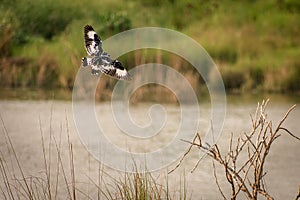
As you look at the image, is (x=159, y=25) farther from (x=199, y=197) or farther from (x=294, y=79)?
(x=199, y=197)

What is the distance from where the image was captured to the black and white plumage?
2.93 metres

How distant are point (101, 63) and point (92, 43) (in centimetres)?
24

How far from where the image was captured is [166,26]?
1780 cm

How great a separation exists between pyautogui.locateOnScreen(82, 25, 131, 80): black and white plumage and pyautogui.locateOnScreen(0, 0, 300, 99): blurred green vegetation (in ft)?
30.4

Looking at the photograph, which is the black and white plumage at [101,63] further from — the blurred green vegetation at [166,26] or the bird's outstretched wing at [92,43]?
the blurred green vegetation at [166,26]

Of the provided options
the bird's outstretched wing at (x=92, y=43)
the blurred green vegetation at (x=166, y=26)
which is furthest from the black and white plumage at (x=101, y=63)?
the blurred green vegetation at (x=166, y=26)

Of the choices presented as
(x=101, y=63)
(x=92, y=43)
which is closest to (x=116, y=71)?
(x=101, y=63)

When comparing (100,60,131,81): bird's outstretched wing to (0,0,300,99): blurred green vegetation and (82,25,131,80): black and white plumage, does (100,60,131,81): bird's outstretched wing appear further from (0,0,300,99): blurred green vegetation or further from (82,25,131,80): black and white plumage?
(0,0,300,99): blurred green vegetation

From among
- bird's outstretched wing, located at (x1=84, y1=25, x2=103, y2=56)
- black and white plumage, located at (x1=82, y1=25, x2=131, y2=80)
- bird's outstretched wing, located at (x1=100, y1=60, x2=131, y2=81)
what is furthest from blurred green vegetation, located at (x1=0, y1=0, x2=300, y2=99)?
bird's outstretched wing, located at (x1=100, y1=60, x2=131, y2=81)

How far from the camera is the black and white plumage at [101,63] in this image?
293 centimetres

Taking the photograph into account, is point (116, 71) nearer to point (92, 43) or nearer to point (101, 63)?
point (101, 63)

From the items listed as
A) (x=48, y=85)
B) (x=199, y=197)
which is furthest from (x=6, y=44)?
(x=199, y=197)

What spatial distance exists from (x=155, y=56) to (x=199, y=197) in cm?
909

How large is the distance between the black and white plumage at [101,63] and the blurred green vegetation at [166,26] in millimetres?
9261
